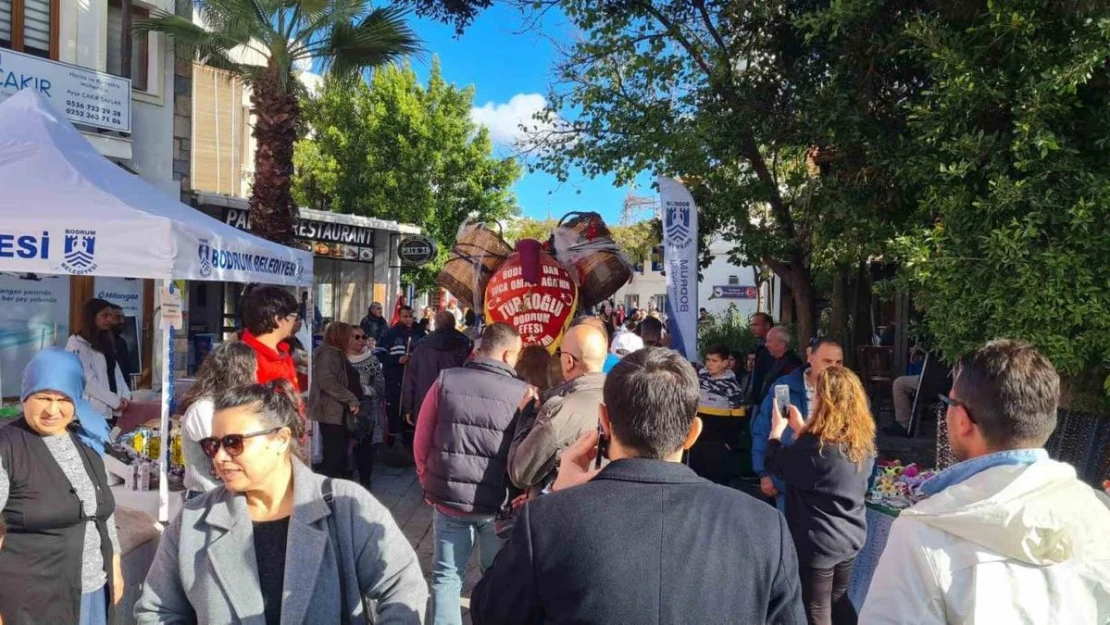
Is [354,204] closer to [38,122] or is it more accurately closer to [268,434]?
[38,122]

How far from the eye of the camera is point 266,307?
15.2 feet

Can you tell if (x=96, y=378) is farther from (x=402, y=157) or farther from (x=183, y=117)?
(x=402, y=157)

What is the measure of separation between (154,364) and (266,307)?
9.62 m

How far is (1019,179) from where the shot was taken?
4730 mm

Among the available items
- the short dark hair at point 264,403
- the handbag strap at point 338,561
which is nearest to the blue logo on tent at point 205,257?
the short dark hair at point 264,403

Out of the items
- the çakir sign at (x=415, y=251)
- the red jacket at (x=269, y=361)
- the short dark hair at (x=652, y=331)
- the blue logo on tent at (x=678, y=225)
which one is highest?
the çakir sign at (x=415, y=251)

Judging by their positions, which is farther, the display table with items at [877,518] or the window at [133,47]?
the window at [133,47]

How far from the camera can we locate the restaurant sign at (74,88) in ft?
34.8

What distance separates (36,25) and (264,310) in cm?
945

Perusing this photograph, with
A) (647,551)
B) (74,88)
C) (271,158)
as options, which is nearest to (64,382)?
(647,551)

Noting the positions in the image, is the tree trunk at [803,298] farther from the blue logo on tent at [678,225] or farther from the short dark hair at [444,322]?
the short dark hair at [444,322]

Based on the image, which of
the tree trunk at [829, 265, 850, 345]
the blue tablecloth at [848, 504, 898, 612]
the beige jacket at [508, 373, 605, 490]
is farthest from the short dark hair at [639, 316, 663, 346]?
the beige jacket at [508, 373, 605, 490]

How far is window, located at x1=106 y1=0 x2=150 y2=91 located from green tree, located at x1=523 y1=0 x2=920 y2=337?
688cm

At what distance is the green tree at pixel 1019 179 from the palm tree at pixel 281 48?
25.5 feet
